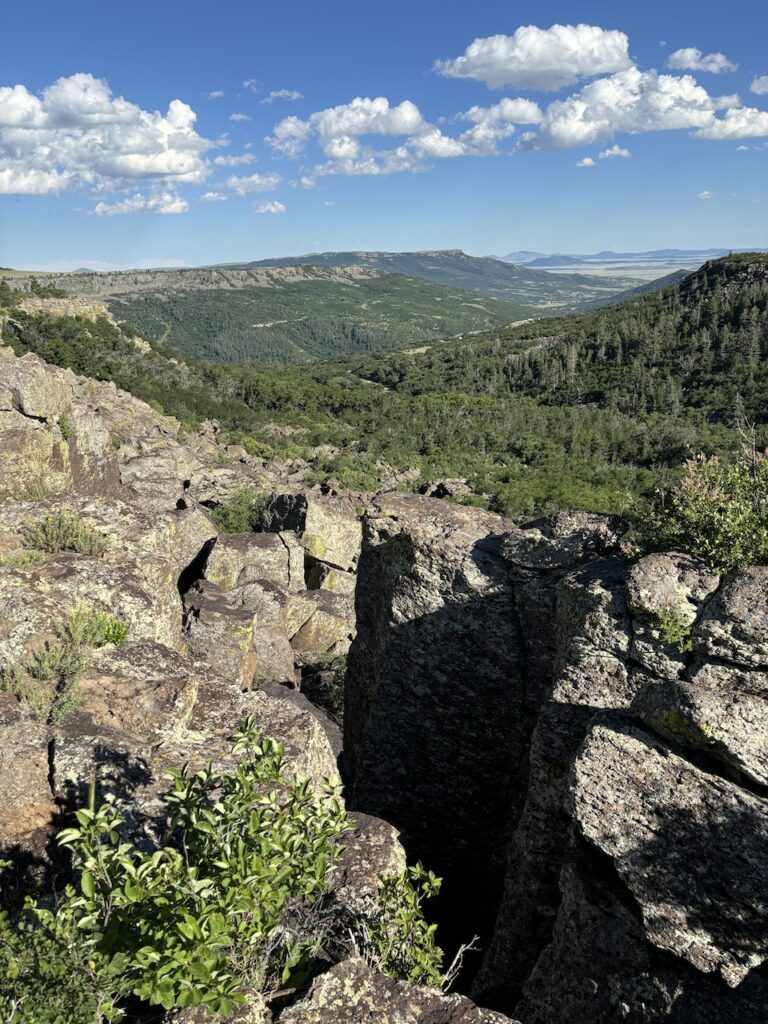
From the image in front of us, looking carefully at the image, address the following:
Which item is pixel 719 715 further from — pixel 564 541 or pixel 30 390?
pixel 30 390

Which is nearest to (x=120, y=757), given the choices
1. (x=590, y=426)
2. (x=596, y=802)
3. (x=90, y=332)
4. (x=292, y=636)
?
(x=596, y=802)

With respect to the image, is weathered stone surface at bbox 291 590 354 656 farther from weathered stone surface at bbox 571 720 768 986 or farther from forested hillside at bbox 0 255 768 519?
forested hillside at bbox 0 255 768 519

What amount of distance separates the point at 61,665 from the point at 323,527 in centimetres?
2371

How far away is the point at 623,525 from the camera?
10.1 metres

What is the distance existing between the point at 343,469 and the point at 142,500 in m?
38.3

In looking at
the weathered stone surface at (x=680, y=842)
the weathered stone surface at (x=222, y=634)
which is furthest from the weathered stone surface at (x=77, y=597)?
the weathered stone surface at (x=222, y=634)

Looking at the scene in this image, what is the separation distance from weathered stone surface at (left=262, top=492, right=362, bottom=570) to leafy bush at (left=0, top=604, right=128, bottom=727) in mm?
22097

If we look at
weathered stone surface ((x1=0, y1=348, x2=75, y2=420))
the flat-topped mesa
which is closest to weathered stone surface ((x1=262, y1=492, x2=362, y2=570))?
weathered stone surface ((x1=0, y1=348, x2=75, y2=420))

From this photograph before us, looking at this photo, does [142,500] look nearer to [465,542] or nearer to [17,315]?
[465,542]

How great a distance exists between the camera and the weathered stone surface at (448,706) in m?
11.1

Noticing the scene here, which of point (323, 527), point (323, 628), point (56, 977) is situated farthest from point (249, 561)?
point (56, 977)

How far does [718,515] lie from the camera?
8.14 metres

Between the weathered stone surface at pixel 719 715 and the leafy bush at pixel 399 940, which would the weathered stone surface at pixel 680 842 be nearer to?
the weathered stone surface at pixel 719 715

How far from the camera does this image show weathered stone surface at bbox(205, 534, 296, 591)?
2341 centimetres
